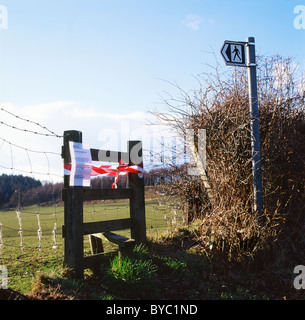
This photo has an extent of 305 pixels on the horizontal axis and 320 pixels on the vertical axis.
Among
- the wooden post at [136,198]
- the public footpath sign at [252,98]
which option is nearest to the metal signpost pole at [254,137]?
the public footpath sign at [252,98]

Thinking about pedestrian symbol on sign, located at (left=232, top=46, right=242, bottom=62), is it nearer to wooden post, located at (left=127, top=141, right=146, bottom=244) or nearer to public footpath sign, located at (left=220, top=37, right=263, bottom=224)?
public footpath sign, located at (left=220, top=37, right=263, bottom=224)

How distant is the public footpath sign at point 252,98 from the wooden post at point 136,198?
7.52ft

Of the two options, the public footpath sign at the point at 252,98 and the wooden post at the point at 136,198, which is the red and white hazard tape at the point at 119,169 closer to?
the wooden post at the point at 136,198

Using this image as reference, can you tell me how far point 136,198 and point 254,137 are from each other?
2721 mm

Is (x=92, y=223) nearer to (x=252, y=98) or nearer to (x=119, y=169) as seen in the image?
(x=119, y=169)

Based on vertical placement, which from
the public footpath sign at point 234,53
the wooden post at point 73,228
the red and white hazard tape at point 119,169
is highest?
the public footpath sign at point 234,53

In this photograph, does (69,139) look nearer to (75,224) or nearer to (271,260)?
(75,224)

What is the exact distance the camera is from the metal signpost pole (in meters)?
5.98

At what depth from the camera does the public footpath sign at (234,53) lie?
20.1 feet

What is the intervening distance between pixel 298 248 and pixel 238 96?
3.53 m

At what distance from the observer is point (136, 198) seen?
253 inches

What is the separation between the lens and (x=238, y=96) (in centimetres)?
695

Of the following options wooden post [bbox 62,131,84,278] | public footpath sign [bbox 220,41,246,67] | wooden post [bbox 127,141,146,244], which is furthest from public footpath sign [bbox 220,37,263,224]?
wooden post [bbox 62,131,84,278]

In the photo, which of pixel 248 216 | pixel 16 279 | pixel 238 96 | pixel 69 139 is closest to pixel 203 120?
pixel 238 96
